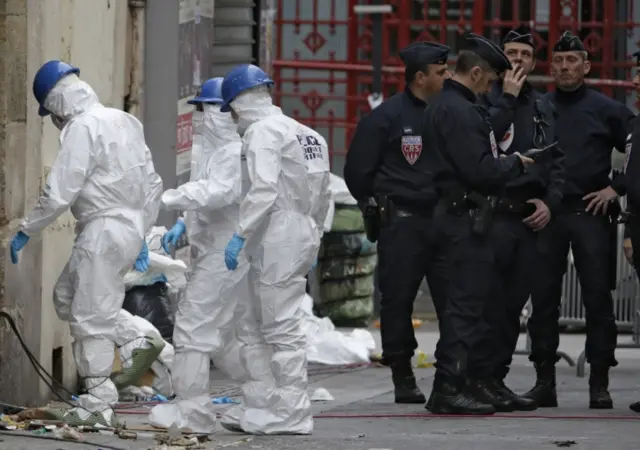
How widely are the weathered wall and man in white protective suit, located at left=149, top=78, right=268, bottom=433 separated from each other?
2.79ft

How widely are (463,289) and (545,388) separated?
104cm

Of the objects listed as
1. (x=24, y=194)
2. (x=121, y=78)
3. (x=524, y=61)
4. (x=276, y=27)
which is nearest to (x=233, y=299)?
(x=24, y=194)

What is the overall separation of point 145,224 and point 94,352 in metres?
0.79

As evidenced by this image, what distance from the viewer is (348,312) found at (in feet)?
54.2

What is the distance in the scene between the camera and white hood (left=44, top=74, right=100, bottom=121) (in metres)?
10.2

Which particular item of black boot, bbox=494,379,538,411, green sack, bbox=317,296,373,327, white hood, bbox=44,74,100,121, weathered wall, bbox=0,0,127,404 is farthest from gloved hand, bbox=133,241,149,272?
green sack, bbox=317,296,373,327

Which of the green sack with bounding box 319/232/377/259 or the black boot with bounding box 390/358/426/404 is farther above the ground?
the green sack with bounding box 319/232/377/259

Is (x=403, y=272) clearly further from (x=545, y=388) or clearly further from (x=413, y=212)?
(x=545, y=388)

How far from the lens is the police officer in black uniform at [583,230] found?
11117mm

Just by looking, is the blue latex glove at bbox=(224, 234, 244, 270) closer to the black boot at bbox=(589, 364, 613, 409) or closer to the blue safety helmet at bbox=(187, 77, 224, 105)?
the blue safety helmet at bbox=(187, 77, 224, 105)

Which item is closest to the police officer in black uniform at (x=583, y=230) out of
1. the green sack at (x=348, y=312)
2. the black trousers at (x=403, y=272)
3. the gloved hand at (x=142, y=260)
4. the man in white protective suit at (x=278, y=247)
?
the black trousers at (x=403, y=272)

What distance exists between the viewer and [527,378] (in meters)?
13.1

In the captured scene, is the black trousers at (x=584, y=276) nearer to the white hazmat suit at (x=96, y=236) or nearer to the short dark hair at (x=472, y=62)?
the short dark hair at (x=472, y=62)

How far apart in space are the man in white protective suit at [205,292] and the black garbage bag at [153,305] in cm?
205
